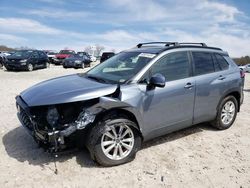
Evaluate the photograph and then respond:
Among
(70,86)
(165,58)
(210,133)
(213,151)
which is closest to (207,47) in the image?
(165,58)

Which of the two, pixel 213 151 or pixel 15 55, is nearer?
pixel 213 151

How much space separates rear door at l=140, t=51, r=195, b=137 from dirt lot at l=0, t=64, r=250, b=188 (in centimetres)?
43

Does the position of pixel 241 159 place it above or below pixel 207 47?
below

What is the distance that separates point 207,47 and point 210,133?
5.69ft

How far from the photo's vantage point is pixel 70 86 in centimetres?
407

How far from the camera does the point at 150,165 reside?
397 cm

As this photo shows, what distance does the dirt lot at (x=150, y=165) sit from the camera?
3.50 m

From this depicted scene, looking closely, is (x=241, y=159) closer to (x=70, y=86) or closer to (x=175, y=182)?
(x=175, y=182)

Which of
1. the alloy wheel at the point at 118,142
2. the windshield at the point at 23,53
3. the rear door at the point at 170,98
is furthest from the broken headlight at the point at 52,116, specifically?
the windshield at the point at 23,53

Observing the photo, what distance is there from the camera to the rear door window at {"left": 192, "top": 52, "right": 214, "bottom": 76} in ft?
16.1

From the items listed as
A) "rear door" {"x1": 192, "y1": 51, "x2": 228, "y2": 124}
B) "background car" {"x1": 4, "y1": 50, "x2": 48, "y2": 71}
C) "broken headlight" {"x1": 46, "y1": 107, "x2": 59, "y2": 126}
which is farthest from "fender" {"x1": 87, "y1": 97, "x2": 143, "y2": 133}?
"background car" {"x1": 4, "y1": 50, "x2": 48, "y2": 71}

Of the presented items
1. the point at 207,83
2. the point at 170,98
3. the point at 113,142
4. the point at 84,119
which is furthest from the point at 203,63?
the point at 84,119

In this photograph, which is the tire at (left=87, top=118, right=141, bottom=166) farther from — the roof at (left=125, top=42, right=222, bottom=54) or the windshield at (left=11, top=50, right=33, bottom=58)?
the windshield at (left=11, top=50, right=33, bottom=58)

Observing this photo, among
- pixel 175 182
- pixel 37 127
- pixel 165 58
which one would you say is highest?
pixel 165 58
